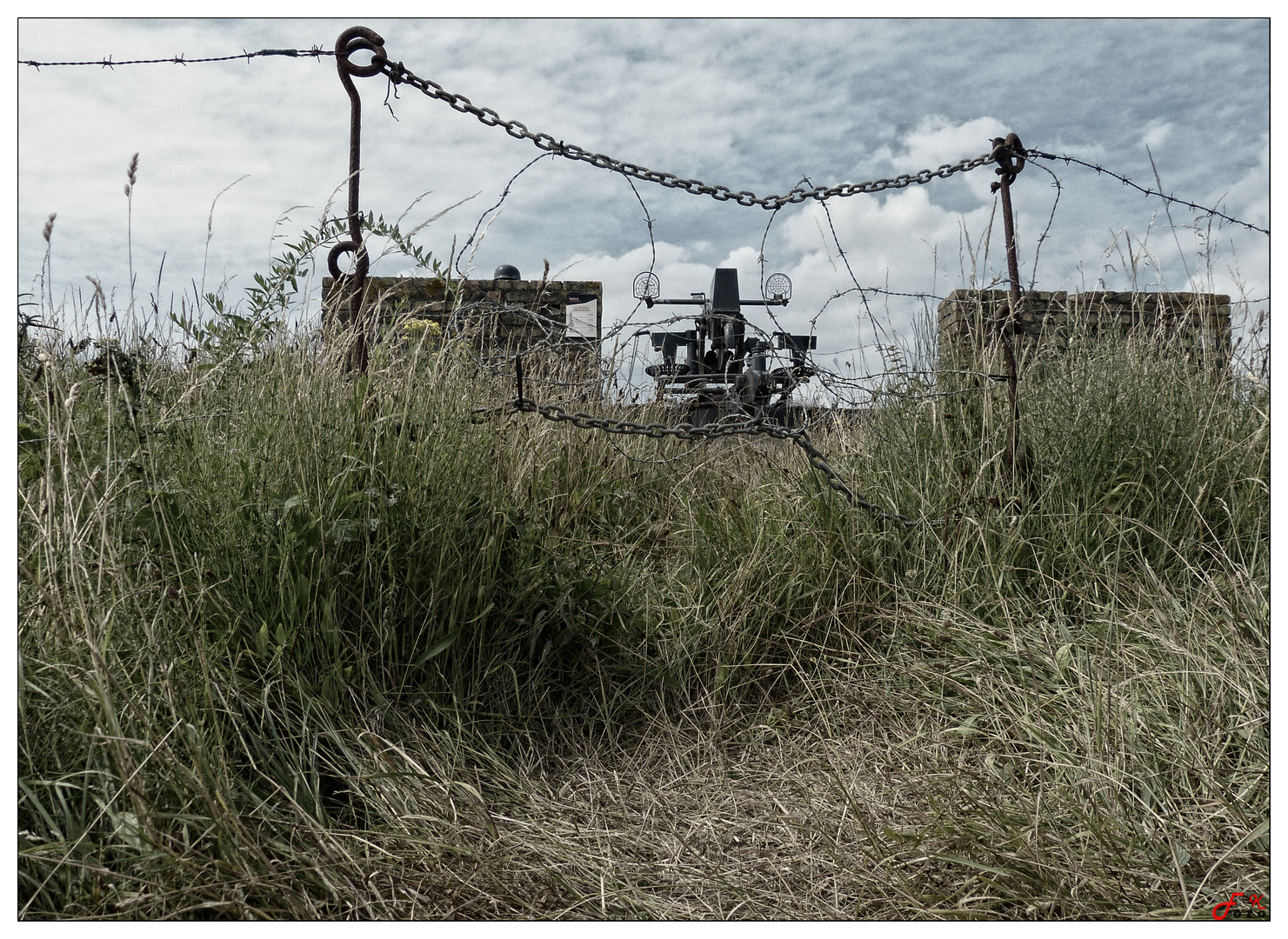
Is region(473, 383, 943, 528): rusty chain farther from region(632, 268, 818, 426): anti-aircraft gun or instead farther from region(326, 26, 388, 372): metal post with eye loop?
region(632, 268, 818, 426): anti-aircraft gun

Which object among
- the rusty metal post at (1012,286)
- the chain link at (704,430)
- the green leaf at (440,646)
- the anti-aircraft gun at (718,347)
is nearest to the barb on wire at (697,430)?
the chain link at (704,430)

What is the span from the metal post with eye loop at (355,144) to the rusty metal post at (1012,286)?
2260mm

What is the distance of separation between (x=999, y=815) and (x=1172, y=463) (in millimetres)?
1996

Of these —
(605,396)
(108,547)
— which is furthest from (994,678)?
(605,396)

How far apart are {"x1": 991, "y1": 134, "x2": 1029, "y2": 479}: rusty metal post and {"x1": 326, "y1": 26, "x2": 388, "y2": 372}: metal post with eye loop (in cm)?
226

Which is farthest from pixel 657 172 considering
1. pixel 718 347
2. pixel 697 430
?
pixel 718 347

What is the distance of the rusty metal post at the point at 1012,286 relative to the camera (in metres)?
3.00

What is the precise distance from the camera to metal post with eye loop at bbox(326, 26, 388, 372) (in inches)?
105

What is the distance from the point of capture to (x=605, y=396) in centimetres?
497

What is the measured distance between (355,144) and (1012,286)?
242cm

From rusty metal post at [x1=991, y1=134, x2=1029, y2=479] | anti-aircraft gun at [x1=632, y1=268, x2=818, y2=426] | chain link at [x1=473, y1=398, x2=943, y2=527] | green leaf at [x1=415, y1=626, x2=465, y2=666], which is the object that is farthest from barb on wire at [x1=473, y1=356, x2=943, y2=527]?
anti-aircraft gun at [x1=632, y1=268, x2=818, y2=426]

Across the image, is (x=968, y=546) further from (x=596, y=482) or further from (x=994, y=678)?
(x=596, y=482)

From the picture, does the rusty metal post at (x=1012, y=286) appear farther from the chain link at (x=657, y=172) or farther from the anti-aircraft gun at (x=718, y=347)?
the anti-aircraft gun at (x=718, y=347)

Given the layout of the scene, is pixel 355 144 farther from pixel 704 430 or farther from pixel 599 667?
pixel 599 667
